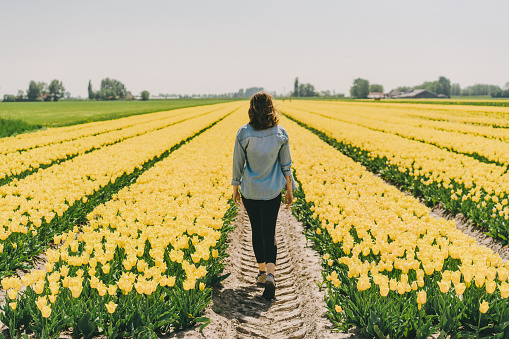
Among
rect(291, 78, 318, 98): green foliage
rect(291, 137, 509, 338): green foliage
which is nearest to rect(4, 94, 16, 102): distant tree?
rect(291, 78, 318, 98): green foliage

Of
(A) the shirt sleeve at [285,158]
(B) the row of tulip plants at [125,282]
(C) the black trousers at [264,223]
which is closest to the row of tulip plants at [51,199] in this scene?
(B) the row of tulip plants at [125,282]

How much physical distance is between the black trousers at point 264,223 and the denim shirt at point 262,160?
112 mm

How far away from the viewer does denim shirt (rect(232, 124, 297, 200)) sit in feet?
14.2

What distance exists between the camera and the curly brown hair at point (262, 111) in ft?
13.8

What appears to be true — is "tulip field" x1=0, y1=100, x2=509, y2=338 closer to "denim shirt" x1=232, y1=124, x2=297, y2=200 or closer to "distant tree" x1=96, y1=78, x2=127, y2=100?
"denim shirt" x1=232, y1=124, x2=297, y2=200

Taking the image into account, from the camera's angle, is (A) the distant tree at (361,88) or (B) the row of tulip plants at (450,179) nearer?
(B) the row of tulip plants at (450,179)

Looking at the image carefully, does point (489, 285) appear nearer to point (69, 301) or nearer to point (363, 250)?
point (363, 250)

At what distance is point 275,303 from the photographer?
4.59m

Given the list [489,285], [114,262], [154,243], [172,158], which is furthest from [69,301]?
[172,158]

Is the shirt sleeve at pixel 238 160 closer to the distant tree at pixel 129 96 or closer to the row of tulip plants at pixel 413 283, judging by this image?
the row of tulip plants at pixel 413 283

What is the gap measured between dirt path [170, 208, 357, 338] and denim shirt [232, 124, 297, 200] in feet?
4.33

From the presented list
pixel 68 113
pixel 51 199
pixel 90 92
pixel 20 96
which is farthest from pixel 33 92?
pixel 51 199

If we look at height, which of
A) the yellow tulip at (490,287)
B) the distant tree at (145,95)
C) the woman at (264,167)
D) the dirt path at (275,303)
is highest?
the distant tree at (145,95)

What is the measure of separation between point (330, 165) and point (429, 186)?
2532 mm
